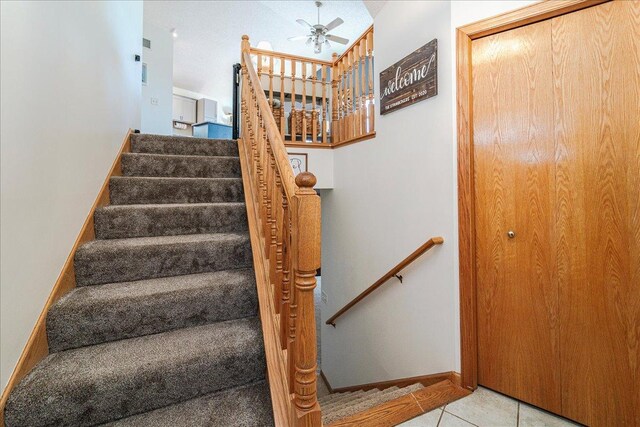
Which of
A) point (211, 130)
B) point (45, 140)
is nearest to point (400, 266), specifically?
point (45, 140)

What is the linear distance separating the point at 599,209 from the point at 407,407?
1.34 meters

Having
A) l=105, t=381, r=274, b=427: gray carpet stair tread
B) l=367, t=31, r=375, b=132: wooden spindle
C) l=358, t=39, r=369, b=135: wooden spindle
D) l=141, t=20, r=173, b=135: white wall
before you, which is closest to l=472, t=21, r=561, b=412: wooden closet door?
l=367, t=31, r=375, b=132: wooden spindle

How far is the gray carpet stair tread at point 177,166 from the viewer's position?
2.21 meters

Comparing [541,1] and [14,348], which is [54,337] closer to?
[14,348]

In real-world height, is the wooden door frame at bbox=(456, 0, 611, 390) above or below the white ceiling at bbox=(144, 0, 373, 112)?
below

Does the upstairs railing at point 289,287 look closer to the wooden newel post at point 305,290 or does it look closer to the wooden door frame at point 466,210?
Answer: the wooden newel post at point 305,290

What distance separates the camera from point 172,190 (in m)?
2.07

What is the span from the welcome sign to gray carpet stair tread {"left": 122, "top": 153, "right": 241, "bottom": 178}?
138 cm

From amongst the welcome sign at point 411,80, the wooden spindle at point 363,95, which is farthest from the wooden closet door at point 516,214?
the wooden spindle at point 363,95

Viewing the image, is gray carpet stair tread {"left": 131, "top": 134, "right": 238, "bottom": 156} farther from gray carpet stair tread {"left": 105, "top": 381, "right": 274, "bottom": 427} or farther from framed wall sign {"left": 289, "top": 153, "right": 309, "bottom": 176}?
gray carpet stair tread {"left": 105, "top": 381, "right": 274, "bottom": 427}

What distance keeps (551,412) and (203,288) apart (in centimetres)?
187

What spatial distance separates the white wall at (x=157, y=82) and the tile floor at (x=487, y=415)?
5076 millimetres

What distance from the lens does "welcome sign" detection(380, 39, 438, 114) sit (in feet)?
6.13

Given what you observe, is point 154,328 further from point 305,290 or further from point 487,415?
point 487,415
